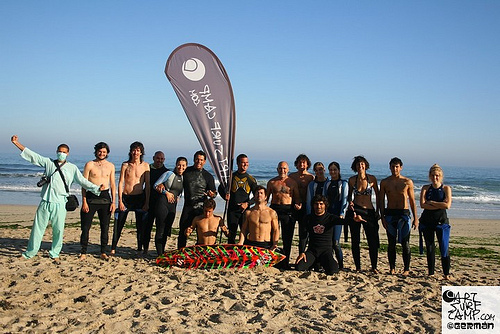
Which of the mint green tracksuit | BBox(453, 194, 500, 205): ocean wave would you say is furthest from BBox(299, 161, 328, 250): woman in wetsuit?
BBox(453, 194, 500, 205): ocean wave

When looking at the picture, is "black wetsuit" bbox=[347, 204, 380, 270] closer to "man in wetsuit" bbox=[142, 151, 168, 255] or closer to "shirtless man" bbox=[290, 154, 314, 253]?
"shirtless man" bbox=[290, 154, 314, 253]

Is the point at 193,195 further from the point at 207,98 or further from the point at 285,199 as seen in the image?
the point at 207,98

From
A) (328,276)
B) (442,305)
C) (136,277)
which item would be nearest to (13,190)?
(136,277)

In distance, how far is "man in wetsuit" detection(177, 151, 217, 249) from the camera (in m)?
6.40

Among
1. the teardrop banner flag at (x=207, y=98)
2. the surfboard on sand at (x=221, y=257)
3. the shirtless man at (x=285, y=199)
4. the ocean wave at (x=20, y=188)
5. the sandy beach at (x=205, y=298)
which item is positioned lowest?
the ocean wave at (x=20, y=188)

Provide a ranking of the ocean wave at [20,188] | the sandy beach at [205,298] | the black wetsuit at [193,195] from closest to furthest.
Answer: the sandy beach at [205,298]
the black wetsuit at [193,195]
the ocean wave at [20,188]

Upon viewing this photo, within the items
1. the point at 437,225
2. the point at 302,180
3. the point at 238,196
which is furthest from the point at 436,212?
the point at 238,196

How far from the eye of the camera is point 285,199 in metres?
6.44

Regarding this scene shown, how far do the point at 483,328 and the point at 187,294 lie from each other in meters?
3.29

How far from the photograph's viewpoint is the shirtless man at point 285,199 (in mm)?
6406

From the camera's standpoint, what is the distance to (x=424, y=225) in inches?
233

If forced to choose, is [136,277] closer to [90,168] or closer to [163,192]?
[163,192]

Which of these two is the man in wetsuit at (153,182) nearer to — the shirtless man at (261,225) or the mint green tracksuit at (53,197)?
the mint green tracksuit at (53,197)

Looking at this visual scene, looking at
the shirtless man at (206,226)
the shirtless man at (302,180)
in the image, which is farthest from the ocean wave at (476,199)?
the shirtless man at (206,226)
